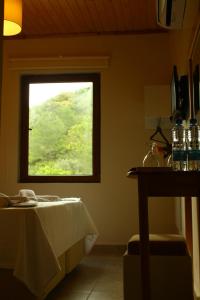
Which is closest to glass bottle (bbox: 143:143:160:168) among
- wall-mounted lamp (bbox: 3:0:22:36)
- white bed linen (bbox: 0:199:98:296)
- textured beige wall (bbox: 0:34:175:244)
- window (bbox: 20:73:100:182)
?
white bed linen (bbox: 0:199:98:296)

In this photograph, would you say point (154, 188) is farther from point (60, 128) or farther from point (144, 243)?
point (60, 128)

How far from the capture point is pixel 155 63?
4328mm

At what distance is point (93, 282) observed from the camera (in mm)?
2797

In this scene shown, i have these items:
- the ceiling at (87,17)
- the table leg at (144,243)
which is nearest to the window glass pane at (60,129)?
the ceiling at (87,17)

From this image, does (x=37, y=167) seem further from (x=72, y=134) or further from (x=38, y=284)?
(x=38, y=284)

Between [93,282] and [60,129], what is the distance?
6.89ft

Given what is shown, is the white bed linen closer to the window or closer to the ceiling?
the window

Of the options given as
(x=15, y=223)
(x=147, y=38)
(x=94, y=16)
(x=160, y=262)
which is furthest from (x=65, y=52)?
(x=160, y=262)

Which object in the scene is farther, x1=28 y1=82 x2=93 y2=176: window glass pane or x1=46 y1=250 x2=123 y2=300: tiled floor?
x1=28 y1=82 x2=93 y2=176: window glass pane

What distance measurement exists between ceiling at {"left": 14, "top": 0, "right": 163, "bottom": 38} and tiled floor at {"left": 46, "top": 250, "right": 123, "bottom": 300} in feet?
8.46

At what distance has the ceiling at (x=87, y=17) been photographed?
3773 mm

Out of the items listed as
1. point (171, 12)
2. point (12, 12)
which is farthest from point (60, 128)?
point (171, 12)

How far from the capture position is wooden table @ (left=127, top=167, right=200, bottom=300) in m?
1.52

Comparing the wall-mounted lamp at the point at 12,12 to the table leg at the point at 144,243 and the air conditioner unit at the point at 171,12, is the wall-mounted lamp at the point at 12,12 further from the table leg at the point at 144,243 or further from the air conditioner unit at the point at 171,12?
the table leg at the point at 144,243
